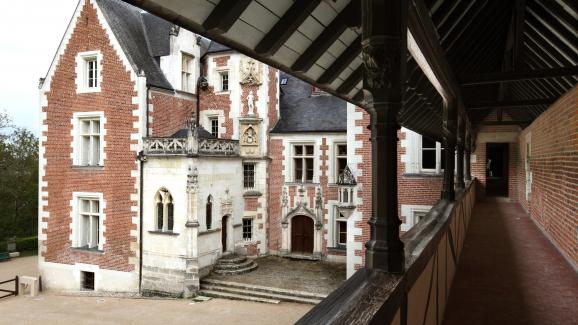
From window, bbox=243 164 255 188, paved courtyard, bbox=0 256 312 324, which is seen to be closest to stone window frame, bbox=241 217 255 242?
window, bbox=243 164 255 188

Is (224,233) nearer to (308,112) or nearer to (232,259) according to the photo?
(232,259)

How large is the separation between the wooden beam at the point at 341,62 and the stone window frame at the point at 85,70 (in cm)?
1418

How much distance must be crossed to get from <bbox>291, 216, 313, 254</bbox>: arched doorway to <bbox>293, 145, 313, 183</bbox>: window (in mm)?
1791

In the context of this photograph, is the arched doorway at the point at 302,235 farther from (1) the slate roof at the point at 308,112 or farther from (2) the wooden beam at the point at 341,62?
(2) the wooden beam at the point at 341,62

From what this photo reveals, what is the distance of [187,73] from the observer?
18.9m

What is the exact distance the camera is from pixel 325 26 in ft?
11.0

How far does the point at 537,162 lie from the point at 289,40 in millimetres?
7998

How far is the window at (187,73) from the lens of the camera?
18.5 metres

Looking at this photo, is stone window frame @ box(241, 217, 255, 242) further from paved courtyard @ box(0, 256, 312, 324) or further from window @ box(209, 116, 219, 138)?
paved courtyard @ box(0, 256, 312, 324)

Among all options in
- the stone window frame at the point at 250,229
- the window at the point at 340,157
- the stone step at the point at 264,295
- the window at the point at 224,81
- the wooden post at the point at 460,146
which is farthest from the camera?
the window at the point at 224,81

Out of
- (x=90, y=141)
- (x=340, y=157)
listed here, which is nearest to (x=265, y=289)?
(x=340, y=157)

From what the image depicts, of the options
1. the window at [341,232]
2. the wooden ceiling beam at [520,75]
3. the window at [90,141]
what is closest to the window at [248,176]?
the window at [341,232]

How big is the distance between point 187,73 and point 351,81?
15.2 meters

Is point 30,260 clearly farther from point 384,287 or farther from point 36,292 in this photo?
point 384,287
